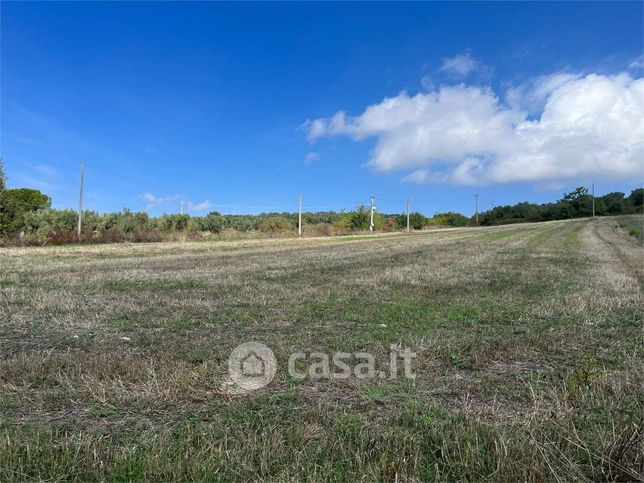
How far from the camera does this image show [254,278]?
35.3 feet

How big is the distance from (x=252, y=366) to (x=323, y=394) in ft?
3.13

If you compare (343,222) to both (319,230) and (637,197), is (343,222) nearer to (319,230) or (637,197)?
(319,230)

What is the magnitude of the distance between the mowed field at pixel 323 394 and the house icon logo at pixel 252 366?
0.10m

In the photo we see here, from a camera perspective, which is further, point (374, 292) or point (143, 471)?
point (374, 292)

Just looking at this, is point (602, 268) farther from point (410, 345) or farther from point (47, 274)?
point (47, 274)

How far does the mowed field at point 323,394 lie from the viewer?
248cm

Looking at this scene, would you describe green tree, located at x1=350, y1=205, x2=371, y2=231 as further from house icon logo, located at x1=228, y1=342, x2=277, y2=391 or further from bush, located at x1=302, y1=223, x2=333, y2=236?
house icon logo, located at x1=228, y1=342, x2=277, y2=391

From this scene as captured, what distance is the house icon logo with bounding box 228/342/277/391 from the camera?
3.75 m

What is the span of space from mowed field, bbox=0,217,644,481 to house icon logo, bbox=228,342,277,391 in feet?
0.34

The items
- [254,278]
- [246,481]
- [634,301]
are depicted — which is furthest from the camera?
[254,278]

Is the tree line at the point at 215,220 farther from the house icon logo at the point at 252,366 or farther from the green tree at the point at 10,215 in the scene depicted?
the house icon logo at the point at 252,366

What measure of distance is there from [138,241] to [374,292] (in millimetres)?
31147

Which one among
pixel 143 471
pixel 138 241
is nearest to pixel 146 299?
pixel 143 471

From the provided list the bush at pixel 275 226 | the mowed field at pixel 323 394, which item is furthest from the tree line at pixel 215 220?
the mowed field at pixel 323 394
